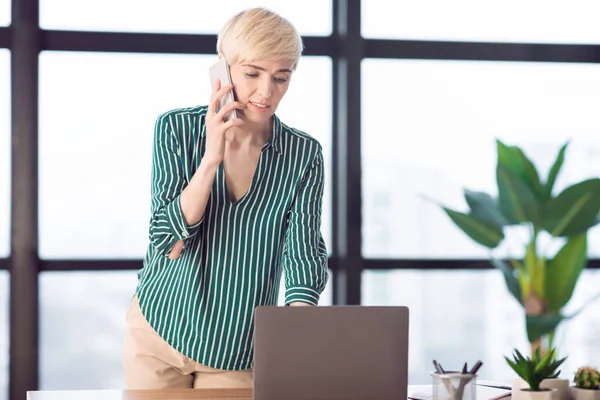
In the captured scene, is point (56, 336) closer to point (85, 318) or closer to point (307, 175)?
point (85, 318)

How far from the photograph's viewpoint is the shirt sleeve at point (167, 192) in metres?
1.87

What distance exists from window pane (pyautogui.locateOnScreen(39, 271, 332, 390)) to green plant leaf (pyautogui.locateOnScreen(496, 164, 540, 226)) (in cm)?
180

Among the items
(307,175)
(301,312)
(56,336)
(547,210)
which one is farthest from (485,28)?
(301,312)

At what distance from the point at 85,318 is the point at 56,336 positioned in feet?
0.50

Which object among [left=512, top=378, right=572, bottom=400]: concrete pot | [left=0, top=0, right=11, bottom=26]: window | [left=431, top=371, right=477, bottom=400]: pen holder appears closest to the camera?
[left=431, top=371, right=477, bottom=400]: pen holder

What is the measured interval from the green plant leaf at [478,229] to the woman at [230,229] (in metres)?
1.74

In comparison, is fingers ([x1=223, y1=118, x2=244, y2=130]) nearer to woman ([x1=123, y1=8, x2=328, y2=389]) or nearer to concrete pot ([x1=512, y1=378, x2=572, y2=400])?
woman ([x1=123, y1=8, x2=328, y2=389])

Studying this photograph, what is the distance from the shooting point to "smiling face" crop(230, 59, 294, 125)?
1906 millimetres

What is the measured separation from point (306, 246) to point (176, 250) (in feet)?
1.07

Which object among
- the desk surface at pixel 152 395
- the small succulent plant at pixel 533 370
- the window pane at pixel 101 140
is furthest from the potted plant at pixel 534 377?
the window pane at pixel 101 140

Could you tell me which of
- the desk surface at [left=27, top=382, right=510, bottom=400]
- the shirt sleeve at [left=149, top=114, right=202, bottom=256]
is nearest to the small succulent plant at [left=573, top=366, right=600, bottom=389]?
the desk surface at [left=27, top=382, right=510, bottom=400]

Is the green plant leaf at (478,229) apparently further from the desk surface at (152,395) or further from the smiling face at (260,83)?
the desk surface at (152,395)

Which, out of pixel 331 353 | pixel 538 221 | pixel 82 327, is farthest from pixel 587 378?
pixel 82 327

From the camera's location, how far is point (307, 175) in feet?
6.85
